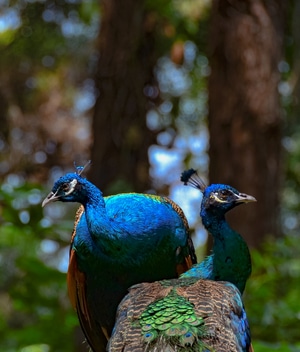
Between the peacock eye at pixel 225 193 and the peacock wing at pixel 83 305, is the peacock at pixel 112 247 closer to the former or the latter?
the peacock wing at pixel 83 305

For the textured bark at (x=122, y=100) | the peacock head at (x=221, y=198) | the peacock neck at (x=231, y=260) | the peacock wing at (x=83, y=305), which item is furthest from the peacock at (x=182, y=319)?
the textured bark at (x=122, y=100)

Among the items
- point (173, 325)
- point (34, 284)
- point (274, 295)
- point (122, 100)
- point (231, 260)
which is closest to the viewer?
point (173, 325)

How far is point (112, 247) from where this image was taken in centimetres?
334

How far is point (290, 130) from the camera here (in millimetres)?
8750

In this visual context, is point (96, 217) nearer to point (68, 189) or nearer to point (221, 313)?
point (68, 189)

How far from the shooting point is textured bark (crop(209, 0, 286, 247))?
17.9 ft

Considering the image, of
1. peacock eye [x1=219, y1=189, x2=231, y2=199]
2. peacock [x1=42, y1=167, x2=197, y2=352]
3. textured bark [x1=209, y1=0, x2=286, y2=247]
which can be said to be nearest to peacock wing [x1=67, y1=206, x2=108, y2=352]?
peacock [x1=42, y1=167, x2=197, y2=352]

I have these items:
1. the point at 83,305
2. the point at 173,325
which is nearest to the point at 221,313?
the point at 173,325

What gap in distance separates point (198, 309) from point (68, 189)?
88cm

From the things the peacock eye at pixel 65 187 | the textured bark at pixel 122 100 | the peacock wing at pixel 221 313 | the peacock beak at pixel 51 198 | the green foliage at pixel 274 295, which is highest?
the textured bark at pixel 122 100

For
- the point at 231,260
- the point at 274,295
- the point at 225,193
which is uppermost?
the point at 225,193

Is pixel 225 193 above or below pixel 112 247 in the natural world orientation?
above

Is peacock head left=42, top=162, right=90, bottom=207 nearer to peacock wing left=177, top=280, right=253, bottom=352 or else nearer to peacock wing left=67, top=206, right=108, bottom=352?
peacock wing left=67, top=206, right=108, bottom=352

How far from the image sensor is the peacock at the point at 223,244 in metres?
3.31
